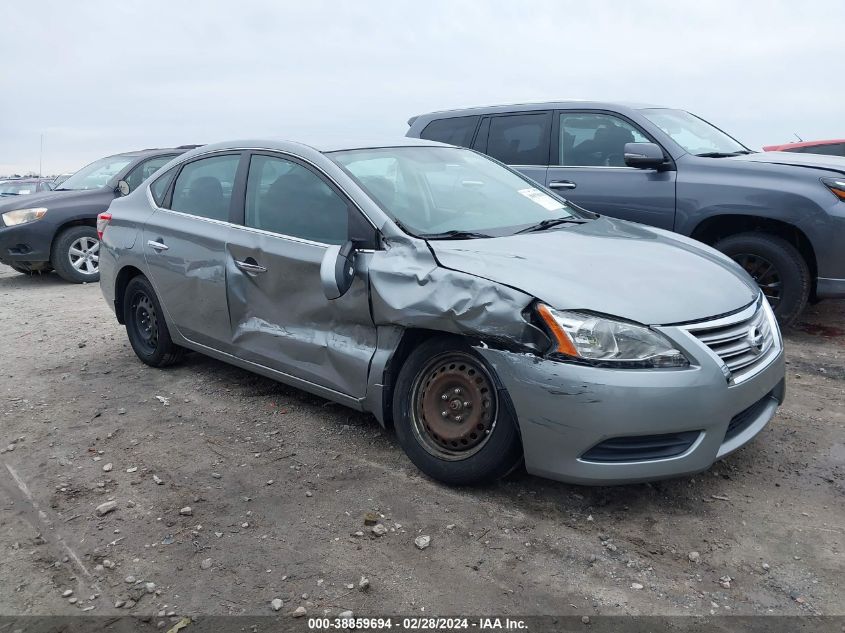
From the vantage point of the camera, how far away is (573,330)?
299 centimetres

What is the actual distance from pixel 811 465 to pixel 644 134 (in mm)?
3496

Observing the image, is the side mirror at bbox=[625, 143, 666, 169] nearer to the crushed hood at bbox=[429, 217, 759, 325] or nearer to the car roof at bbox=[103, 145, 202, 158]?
the crushed hood at bbox=[429, 217, 759, 325]

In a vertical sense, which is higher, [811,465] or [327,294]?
[327,294]

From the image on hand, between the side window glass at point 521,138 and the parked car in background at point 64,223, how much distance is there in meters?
5.17

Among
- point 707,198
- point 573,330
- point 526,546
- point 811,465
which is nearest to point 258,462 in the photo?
point 526,546

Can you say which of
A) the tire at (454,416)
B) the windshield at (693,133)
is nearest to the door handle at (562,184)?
the windshield at (693,133)

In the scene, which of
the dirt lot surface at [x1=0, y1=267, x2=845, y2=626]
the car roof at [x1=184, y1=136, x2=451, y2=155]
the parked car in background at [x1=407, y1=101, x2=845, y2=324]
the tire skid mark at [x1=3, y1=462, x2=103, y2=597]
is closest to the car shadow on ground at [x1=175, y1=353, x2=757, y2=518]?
the dirt lot surface at [x1=0, y1=267, x2=845, y2=626]

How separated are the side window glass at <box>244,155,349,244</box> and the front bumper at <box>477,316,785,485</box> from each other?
3.96 ft

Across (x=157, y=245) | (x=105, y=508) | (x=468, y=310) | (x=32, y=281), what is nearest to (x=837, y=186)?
(x=468, y=310)

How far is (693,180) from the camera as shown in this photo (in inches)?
236

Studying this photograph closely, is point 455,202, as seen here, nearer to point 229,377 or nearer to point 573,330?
point 573,330

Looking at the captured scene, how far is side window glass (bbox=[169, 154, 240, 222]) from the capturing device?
181 inches

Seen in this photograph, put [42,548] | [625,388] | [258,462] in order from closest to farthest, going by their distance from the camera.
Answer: [625,388] → [42,548] → [258,462]

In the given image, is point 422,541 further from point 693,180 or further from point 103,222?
point 693,180
